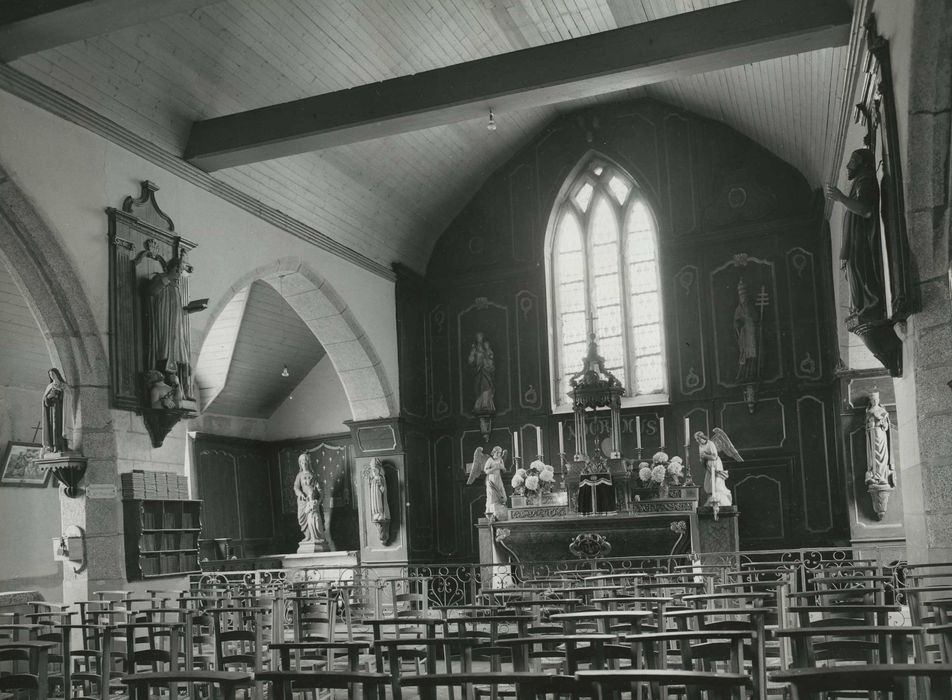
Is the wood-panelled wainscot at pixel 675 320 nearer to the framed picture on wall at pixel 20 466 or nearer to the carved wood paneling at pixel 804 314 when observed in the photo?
the carved wood paneling at pixel 804 314

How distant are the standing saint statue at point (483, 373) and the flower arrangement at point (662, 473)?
287 cm

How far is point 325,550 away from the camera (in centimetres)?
1641

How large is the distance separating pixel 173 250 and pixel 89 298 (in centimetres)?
141

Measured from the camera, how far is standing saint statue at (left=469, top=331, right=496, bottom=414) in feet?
51.1

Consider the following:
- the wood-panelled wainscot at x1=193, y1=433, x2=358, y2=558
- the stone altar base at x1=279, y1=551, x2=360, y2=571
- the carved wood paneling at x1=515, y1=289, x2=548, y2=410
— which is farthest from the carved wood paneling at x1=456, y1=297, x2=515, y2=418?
the stone altar base at x1=279, y1=551, x2=360, y2=571

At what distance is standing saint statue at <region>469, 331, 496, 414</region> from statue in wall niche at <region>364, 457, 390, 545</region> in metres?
1.73

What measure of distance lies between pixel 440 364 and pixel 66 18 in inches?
351

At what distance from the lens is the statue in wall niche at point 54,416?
936 cm

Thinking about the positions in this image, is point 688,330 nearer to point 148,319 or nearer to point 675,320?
point 675,320

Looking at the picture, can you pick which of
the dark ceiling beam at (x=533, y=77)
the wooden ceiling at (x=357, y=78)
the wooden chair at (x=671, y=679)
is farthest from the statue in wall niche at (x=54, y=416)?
the wooden chair at (x=671, y=679)

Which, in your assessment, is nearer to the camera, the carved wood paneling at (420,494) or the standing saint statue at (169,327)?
the standing saint statue at (169,327)

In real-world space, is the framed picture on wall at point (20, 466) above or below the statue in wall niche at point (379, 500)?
above

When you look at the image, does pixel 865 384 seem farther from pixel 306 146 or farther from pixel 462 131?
pixel 306 146

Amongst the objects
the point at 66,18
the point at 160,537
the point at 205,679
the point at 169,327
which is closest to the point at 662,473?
the point at 160,537
